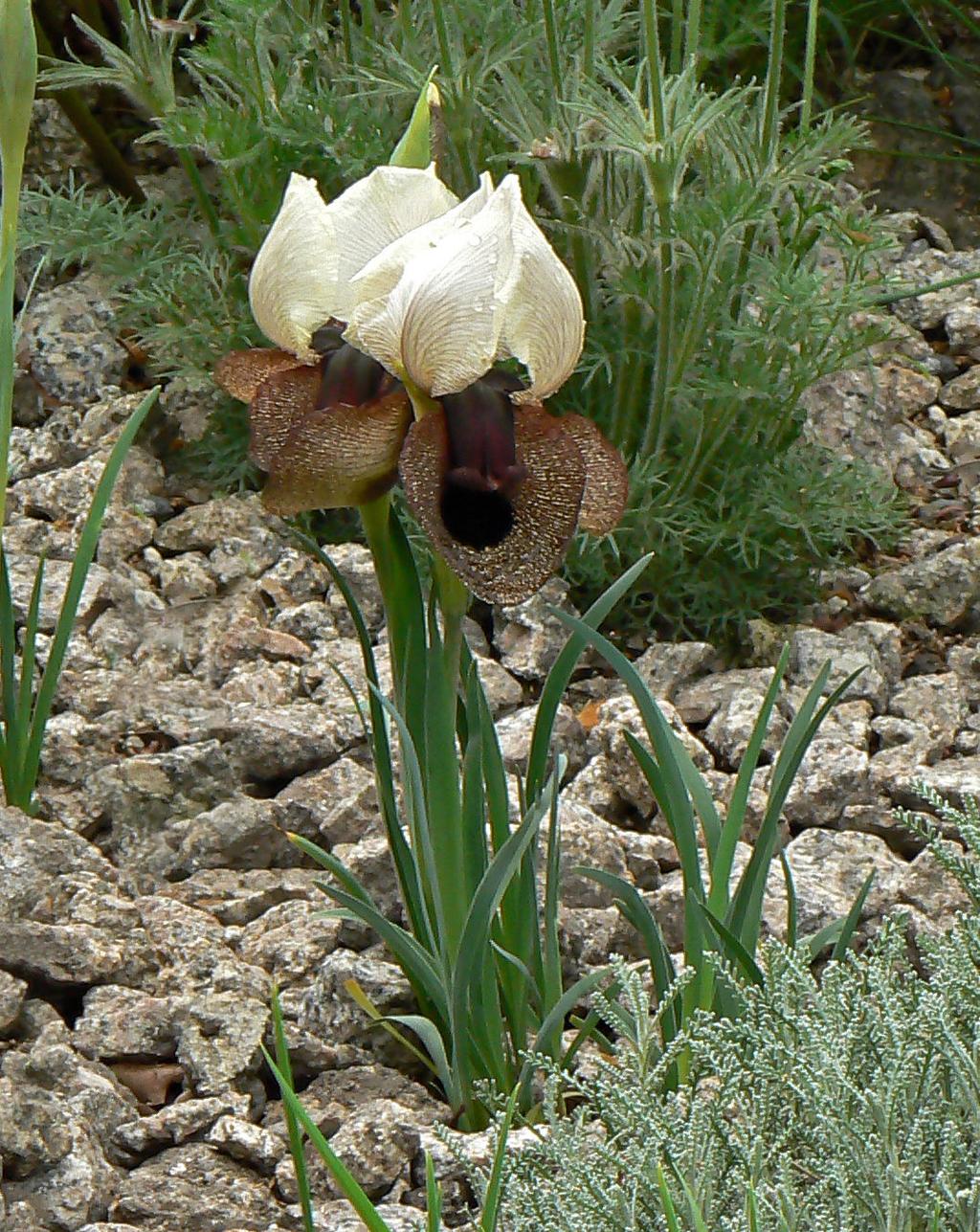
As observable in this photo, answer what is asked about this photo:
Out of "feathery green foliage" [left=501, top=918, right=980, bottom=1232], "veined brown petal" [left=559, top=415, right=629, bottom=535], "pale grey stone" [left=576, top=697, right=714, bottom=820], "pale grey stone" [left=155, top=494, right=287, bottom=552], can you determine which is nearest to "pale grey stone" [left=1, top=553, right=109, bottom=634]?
"pale grey stone" [left=155, top=494, right=287, bottom=552]

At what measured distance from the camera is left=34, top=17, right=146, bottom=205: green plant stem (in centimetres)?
279

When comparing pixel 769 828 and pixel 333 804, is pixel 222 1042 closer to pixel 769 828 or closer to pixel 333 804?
pixel 333 804

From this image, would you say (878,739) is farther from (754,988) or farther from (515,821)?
(754,988)

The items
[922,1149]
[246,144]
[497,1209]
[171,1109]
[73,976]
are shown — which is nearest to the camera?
[922,1149]

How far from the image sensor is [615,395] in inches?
91.2

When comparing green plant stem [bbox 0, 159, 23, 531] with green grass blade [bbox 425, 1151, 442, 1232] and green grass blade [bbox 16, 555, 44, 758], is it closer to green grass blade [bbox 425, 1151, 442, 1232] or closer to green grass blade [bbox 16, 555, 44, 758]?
green grass blade [bbox 16, 555, 44, 758]

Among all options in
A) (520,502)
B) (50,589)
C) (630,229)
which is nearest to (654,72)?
(630,229)

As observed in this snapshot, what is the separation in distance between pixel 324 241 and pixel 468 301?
0.14 m

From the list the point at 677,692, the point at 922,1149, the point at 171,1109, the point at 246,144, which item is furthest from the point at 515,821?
the point at 246,144

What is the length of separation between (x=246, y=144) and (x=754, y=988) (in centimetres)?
144

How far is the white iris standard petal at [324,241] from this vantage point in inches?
52.2

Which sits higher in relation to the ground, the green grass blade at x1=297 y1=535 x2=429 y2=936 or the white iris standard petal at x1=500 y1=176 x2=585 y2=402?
the white iris standard petal at x1=500 y1=176 x2=585 y2=402

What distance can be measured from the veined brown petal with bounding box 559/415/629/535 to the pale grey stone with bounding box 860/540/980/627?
3.50ft

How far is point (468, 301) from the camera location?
125 centimetres
